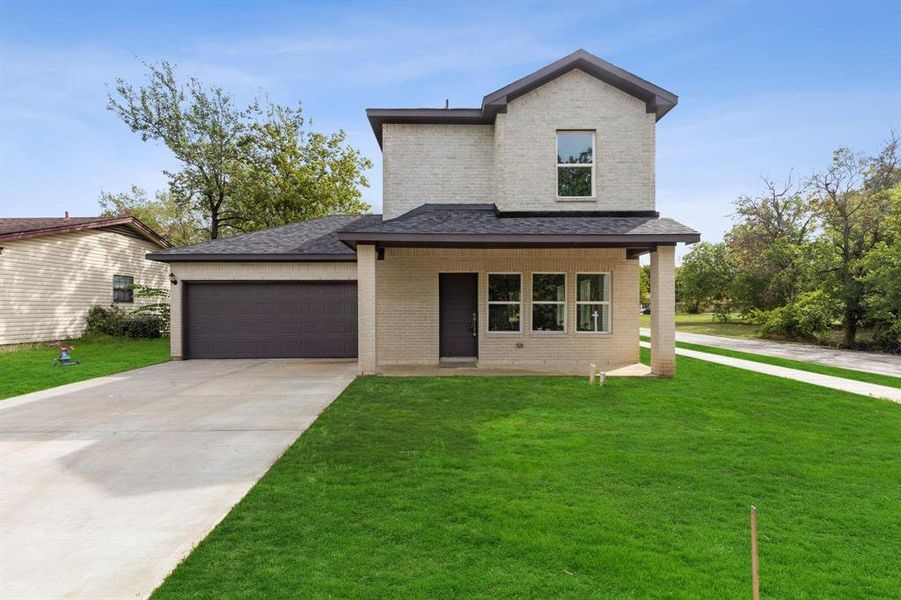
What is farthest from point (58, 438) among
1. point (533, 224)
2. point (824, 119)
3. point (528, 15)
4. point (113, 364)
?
point (824, 119)

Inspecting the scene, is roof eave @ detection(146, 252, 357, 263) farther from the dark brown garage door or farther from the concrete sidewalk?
the concrete sidewalk

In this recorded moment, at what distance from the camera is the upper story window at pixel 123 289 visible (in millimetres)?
20516

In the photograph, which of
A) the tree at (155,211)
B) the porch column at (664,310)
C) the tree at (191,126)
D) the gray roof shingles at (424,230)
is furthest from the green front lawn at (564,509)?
the tree at (155,211)

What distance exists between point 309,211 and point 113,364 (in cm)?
1795

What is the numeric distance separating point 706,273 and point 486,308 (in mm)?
35695

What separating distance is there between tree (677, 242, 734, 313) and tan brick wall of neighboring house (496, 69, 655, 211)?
31645mm

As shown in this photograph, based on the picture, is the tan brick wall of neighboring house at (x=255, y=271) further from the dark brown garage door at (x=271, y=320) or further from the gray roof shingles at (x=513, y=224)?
the gray roof shingles at (x=513, y=224)

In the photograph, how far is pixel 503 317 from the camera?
1309cm

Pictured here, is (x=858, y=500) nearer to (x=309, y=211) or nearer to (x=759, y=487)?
(x=759, y=487)

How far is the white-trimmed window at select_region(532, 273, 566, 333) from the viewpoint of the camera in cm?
1309

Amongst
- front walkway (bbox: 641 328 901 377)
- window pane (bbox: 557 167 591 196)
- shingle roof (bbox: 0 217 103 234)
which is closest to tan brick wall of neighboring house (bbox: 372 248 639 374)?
window pane (bbox: 557 167 591 196)

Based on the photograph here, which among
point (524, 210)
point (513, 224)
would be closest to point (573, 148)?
point (524, 210)

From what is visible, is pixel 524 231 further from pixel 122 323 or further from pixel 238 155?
pixel 238 155

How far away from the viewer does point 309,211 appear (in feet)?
97.1
